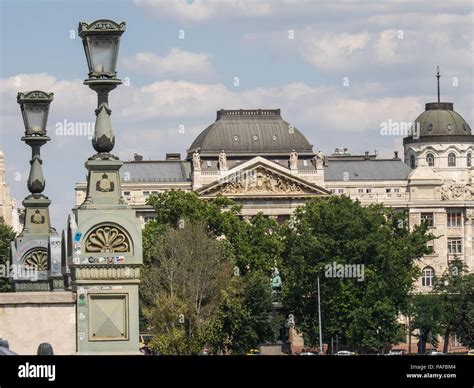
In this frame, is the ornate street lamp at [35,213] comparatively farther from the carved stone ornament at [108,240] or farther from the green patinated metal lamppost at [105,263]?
the carved stone ornament at [108,240]

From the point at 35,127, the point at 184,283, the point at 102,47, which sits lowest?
the point at 102,47

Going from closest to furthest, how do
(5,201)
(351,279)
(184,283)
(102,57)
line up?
(102,57)
(184,283)
(351,279)
(5,201)

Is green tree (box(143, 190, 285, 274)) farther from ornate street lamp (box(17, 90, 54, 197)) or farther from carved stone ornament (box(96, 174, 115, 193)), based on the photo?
carved stone ornament (box(96, 174, 115, 193))

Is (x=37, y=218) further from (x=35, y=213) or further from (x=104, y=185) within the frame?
(x=104, y=185)

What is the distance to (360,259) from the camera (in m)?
124

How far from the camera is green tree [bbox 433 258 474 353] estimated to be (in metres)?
128

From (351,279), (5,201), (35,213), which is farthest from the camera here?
(5,201)

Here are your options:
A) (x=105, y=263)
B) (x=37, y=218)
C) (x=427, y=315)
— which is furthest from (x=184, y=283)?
(x=105, y=263)

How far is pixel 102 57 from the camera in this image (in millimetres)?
24281

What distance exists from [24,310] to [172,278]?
258 feet

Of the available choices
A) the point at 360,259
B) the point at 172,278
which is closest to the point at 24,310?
the point at 172,278

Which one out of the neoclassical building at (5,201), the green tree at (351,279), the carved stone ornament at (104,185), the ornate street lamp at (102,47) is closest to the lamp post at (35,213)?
the ornate street lamp at (102,47)

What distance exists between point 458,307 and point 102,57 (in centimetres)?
11058
